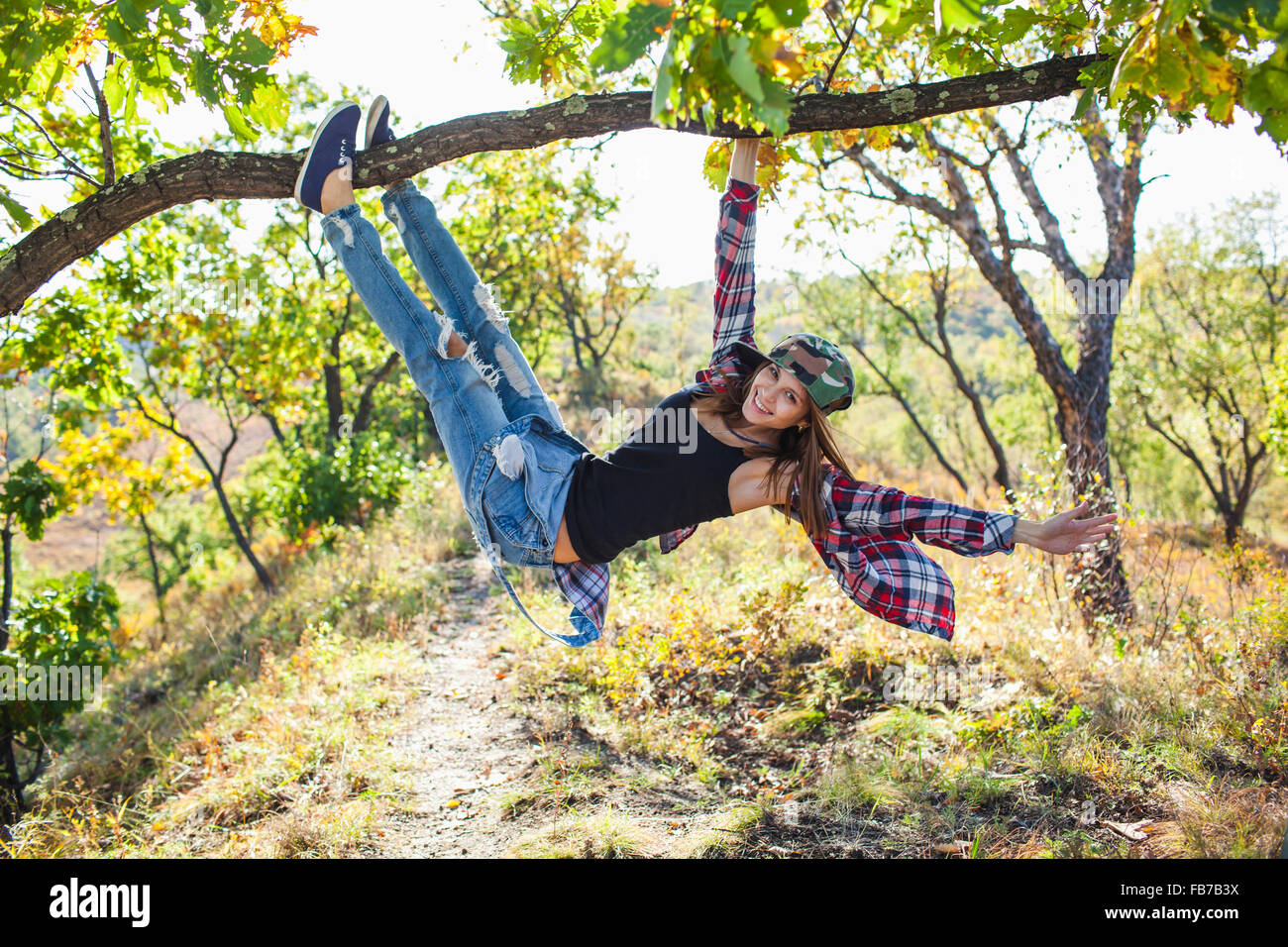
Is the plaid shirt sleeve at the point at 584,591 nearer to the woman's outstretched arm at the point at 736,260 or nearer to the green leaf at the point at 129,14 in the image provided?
→ the woman's outstretched arm at the point at 736,260

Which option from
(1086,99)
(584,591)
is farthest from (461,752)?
(1086,99)

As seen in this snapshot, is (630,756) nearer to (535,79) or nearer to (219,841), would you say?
(219,841)

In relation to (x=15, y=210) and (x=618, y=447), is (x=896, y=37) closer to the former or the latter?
(x=618, y=447)

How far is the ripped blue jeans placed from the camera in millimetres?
3289

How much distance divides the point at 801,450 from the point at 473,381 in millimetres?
1427

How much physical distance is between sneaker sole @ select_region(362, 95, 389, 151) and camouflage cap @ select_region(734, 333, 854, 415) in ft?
6.37

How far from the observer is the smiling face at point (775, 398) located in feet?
10.1

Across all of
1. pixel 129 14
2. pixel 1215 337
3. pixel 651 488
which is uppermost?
pixel 1215 337

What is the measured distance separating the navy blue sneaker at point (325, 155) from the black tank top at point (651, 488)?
5.02ft

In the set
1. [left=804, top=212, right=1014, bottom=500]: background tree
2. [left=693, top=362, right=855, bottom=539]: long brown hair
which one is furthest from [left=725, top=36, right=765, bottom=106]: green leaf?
[left=804, top=212, right=1014, bottom=500]: background tree

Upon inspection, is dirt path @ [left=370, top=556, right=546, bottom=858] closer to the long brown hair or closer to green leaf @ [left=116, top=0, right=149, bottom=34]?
the long brown hair

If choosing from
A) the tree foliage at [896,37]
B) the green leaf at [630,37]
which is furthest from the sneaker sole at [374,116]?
the green leaf at [630,37]

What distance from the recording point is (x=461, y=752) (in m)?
4.90

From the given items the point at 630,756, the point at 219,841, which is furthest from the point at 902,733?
the point at 219,841
